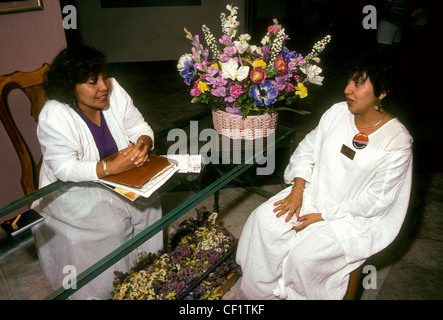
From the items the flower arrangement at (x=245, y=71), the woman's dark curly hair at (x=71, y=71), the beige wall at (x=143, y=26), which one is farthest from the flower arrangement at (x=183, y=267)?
the beige wall at (x=143, y=26)

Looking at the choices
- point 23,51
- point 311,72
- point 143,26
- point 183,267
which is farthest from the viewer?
point 143,26

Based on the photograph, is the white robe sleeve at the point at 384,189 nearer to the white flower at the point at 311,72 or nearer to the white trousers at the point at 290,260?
the white trousers at the point at 290,260

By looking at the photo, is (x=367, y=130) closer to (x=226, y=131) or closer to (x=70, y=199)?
(x=226, y=131)

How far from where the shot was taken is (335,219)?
1771mm

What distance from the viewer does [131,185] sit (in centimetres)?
153

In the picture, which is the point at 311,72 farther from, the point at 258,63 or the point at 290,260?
the point at 290,260

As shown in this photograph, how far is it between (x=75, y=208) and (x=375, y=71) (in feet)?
5.39

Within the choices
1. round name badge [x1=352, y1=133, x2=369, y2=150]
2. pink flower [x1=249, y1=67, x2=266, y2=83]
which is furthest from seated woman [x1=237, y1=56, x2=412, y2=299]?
pink flower [x1=249, y1=67, x2=266, y2=83]

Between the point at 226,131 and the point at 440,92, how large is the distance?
216 inches

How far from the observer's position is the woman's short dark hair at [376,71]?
1563 millimetres

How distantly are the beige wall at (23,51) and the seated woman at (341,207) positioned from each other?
1.78m

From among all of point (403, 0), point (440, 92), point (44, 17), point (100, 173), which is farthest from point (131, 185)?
point (440, 92)

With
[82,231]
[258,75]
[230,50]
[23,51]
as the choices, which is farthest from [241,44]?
[23,51]
